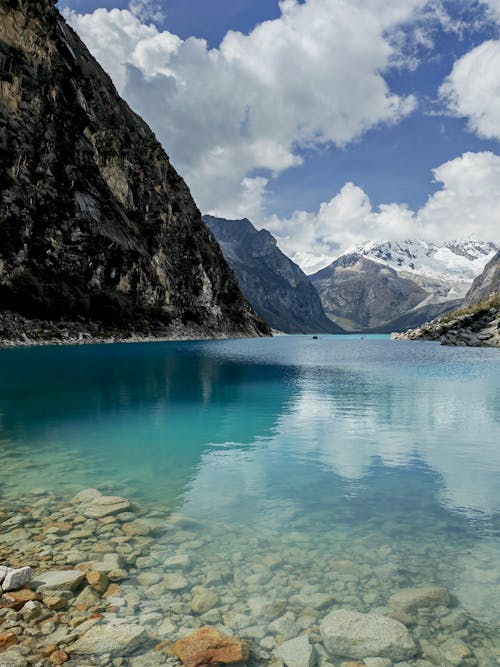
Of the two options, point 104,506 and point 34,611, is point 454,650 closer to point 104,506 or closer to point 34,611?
point 34,611

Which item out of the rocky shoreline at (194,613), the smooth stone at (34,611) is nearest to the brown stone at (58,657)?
the rocky shoreline at (194,613)

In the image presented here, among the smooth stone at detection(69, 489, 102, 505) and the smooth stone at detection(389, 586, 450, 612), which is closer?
the smooth stone at detection(389, 586, 450, 612)

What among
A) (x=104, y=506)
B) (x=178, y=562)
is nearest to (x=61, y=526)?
(x=104, y=506)

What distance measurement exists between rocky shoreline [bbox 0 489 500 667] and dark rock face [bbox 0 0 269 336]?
104566 millimetres

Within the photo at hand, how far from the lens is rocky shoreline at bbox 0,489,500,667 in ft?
23.3

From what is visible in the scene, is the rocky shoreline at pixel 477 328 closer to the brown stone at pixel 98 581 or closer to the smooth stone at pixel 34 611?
the brown stone at pixel 98 581

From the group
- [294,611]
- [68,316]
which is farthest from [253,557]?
[68,316]

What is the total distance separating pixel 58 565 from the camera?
9.71 m

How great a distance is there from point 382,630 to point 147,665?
13.2 feet

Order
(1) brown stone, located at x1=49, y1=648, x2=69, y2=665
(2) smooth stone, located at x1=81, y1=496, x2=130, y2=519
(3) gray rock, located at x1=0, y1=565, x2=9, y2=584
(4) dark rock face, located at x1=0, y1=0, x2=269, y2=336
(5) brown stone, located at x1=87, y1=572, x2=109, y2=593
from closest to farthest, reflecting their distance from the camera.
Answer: (1) brown stone, located at x1=49, y1=648, x2=69, y2=665, (3) gray rock, located at x1=0, y1=565, x2=9, y2=584, (5) brown stone, located at x1=87, y1=572, x2=109, y2=593, (2) smooth stone, located at x1=81, y1=496, x2=130, y2=519, (4) dark rock face, located at x1=0, y1=0, x2=269, y2=336

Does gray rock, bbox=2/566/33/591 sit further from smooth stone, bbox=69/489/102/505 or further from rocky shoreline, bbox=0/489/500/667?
smooth stone, bbox=69/489/102/505

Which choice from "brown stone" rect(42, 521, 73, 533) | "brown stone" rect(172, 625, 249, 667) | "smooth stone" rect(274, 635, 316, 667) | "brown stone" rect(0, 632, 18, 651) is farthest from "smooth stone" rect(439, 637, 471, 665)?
"brown stone" rect(42, 521, 73, 533)

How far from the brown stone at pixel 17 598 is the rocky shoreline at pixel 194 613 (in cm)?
2

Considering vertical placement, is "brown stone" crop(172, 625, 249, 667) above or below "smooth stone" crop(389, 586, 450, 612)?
above
